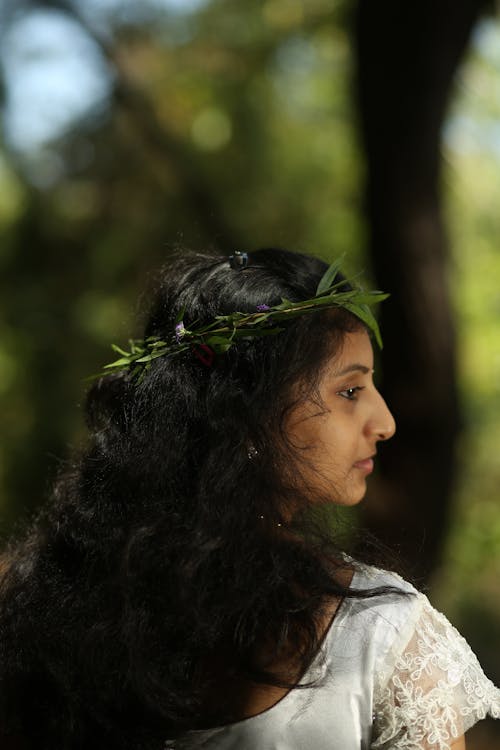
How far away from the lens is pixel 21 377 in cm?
757

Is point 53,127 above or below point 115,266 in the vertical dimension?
above

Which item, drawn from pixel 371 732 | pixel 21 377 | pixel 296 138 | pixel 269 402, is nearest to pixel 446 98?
pixel 269 402

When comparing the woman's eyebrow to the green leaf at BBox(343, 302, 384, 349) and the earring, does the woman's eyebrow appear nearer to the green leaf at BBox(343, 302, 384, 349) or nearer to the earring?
the green leaf at BBox(343, 302, 384, 349)

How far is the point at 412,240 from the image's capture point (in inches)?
158

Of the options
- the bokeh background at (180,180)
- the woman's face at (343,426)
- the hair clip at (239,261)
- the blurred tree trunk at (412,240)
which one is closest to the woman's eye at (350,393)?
the woman's face at (343,426)

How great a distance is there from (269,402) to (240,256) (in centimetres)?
31

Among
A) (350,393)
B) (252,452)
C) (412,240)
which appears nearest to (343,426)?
(350,393)

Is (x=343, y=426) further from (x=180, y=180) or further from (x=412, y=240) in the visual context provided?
(x=180, y=180)

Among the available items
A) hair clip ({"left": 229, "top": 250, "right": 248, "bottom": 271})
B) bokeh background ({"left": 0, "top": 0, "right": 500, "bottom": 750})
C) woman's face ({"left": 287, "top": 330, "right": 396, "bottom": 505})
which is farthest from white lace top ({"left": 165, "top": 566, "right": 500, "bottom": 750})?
bokeh background ({"left": 0, "top": 0, "right": 500, "bottom": 750})

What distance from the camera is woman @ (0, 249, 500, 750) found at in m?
1.51

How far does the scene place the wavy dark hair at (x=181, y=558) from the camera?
5.01 ft

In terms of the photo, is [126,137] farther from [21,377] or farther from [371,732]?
[371,732]

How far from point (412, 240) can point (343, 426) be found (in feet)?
8.07

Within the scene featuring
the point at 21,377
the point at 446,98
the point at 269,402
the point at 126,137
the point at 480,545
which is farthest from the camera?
the point at 21,377
